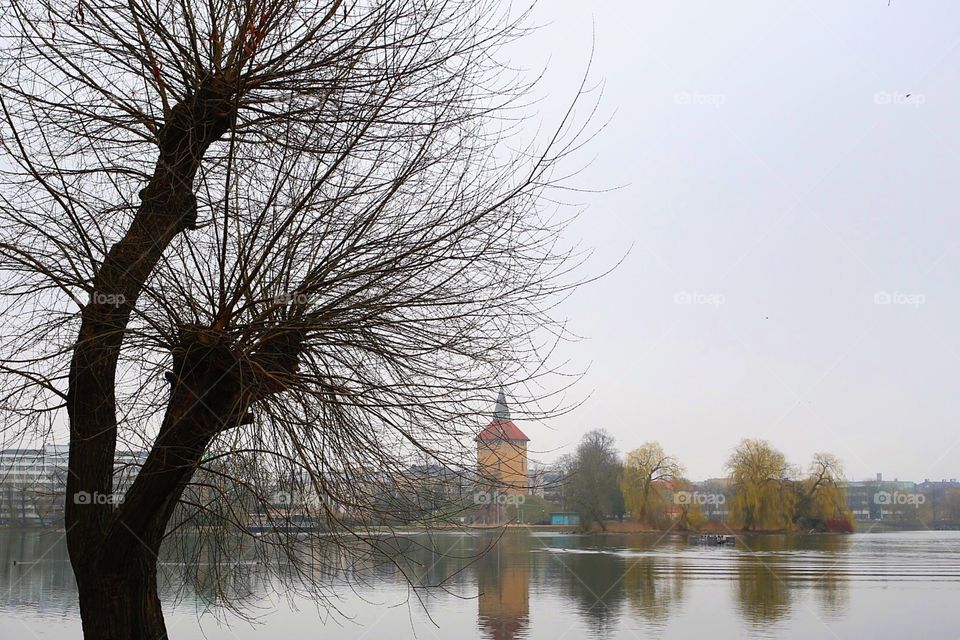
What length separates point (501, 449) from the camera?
5.12 meters

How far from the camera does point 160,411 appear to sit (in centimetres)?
519

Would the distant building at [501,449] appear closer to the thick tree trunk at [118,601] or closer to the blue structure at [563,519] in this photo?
the thick tree trunk at [118,601]

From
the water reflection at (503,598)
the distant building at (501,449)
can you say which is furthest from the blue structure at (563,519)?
the distant building at (501,449)

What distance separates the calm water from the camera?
16.7 meters

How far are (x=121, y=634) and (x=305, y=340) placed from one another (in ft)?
5.87

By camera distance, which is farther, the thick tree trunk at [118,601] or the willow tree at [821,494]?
the willow tree at [821,494]

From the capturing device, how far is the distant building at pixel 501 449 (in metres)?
4.92

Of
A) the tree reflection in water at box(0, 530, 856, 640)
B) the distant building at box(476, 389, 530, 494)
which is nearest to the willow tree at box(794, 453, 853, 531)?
the tree reflection in water at box(0, 530, 856, 640)

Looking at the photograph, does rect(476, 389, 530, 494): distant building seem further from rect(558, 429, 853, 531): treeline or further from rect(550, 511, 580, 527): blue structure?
rect(550, 511, 580, 527): blue structure

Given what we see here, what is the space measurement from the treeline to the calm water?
1809 centimetres

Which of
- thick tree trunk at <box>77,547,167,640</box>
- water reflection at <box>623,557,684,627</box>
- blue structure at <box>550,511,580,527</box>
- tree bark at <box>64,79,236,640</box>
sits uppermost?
tree bark at <box>64,79,236,640</box>

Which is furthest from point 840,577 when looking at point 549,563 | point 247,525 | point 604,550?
point 247,525

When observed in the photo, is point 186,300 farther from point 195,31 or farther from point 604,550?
point 604,550

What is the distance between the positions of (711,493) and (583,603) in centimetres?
4992
